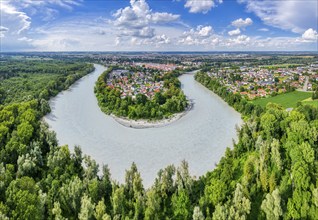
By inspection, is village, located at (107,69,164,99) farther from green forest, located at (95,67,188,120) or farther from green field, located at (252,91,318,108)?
green field, located at (252,91,318,108)

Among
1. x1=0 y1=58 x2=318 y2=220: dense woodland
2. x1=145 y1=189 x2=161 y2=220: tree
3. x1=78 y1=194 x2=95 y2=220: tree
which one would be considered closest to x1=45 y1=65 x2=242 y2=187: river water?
x1=0 y1=58 x2=318 y2=220: dense woodland

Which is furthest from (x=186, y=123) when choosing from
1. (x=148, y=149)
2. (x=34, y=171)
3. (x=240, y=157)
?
(x=34, y=171)

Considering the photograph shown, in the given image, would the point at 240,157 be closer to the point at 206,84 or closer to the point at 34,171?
the point at 34,171

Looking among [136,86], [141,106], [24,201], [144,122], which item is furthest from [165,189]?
[136,86]

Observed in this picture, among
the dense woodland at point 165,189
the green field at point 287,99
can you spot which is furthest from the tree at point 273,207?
the green field at point 287,99

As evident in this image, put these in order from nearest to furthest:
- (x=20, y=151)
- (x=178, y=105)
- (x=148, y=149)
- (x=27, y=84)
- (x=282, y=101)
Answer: (x=20, y=151) → (x=148, y=149) → (x=178, y=105) → (x=282, y=101) → (x=27, y=84)

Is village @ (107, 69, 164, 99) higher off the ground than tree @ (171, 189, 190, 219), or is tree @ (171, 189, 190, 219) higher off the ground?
tree @ (171, 189, 190, 219)
